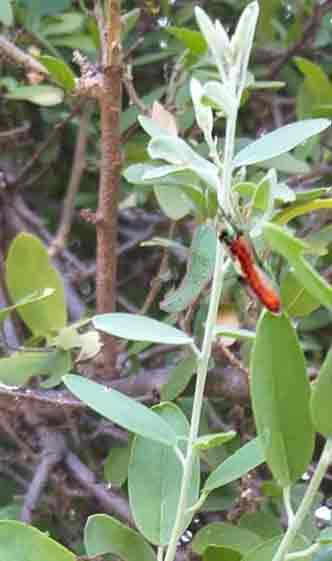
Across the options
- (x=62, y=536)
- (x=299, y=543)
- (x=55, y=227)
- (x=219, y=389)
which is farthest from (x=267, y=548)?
(x=55, y=227)

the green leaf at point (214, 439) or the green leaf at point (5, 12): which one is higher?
the green leaf at point (5, 12)

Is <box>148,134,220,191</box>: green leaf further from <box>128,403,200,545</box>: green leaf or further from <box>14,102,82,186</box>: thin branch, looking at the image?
<box>14,102,82,186</box>: thin branch

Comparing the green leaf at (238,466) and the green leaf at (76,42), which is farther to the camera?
the green leaf at (76,42)

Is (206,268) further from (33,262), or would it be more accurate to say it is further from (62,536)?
(62,536)

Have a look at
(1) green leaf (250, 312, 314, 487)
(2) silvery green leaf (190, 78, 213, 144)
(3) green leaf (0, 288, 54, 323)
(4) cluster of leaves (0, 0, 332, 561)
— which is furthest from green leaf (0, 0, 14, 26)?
(1) green leaf (250, 312, 314, 487)

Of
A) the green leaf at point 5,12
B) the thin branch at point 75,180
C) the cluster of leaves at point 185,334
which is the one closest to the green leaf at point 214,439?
the cluster of leaves at point 185,334

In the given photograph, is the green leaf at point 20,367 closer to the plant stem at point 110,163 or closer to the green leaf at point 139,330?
the plant stem at point 110,163
